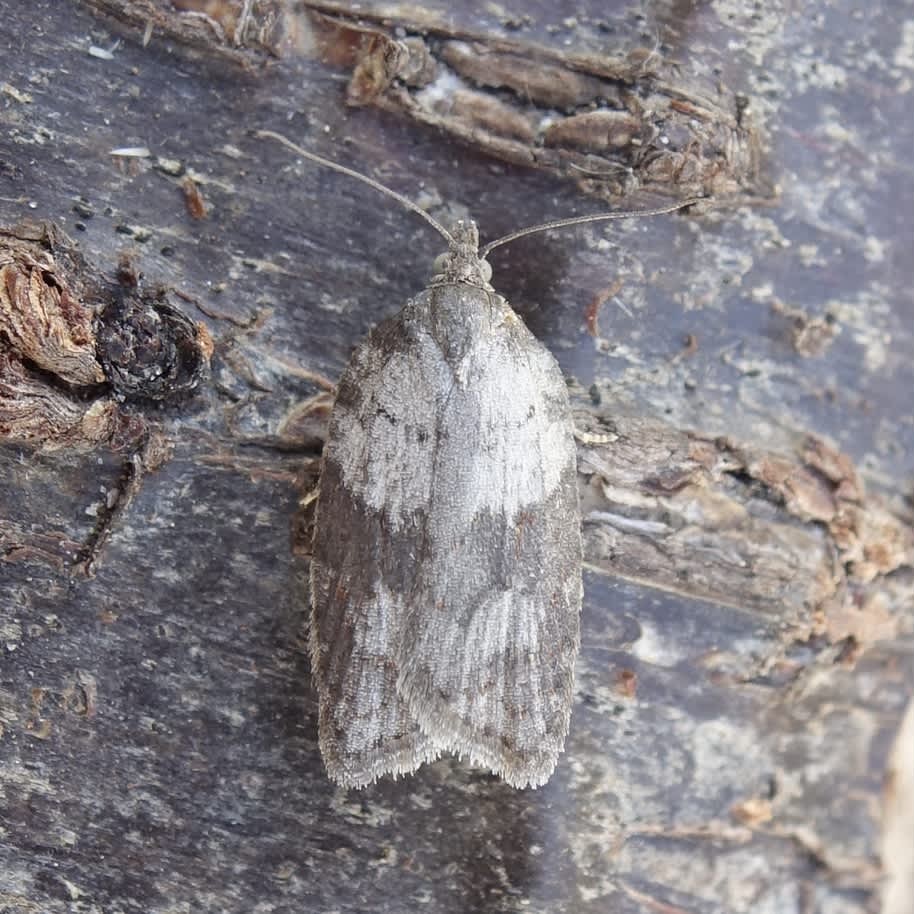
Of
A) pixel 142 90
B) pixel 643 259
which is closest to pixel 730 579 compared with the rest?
pixel 643 259

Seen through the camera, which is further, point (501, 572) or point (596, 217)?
point (501, 572)

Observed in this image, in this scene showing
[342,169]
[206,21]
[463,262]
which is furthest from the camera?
[463,262]

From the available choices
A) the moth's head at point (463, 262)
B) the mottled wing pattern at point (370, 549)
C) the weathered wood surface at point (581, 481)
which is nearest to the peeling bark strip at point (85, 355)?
the weathered wood surface at point (581, 481)

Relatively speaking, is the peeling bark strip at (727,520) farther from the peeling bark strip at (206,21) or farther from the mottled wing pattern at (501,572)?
the peeling bark strip at (206,21)

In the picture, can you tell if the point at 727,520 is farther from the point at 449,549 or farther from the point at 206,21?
the point at 206,21

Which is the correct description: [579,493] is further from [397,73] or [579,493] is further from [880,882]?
[880,882]

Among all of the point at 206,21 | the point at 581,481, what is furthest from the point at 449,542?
the point at 206,21

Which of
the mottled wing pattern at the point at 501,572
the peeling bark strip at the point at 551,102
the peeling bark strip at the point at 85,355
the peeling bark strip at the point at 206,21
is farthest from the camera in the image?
the mottled wing pattern at the point at 501,572
